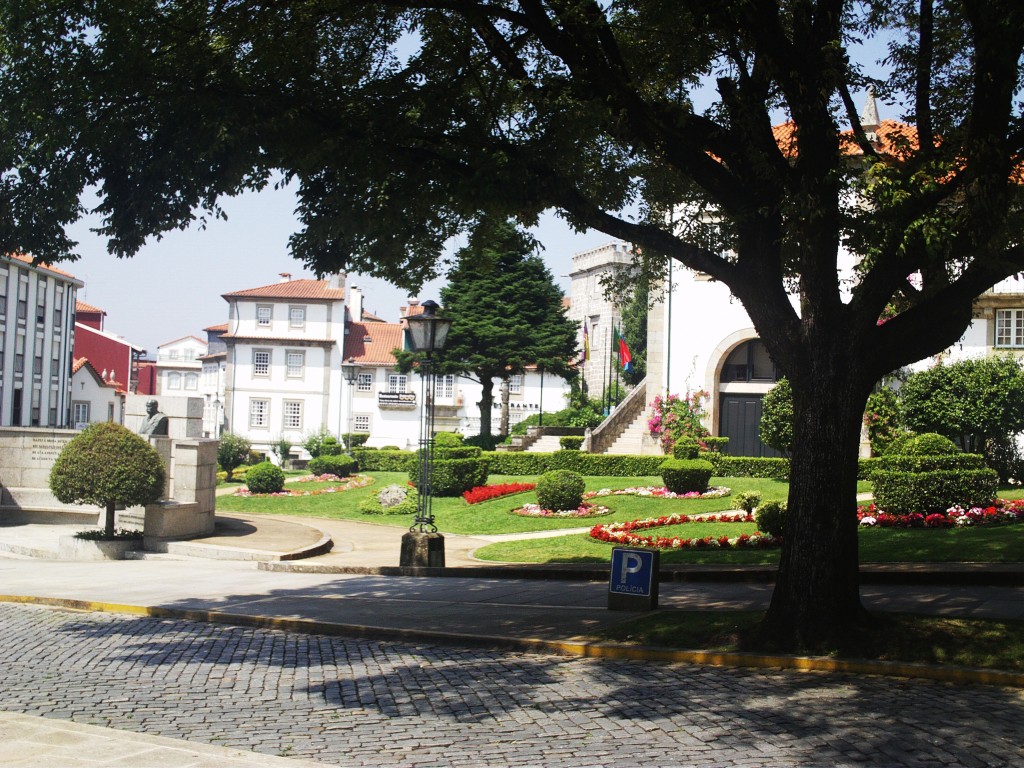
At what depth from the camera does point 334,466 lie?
1724 inches

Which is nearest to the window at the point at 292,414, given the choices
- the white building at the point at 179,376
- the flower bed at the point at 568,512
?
the white building at the point at 179,376

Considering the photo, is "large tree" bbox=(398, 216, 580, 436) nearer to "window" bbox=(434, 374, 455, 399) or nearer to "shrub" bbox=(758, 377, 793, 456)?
"window" bbox=(434, 374, 455, 399)

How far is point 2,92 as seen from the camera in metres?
10.5

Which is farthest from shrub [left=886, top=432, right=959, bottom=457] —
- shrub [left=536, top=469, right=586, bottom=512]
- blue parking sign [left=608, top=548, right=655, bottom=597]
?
blue parking sign [left=608, top=548, right=655, bottom=597]

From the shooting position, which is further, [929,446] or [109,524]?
[109,524]

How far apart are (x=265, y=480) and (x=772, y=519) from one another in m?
23.2

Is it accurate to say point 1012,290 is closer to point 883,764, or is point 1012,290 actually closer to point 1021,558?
point 1021,558

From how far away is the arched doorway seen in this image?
37938 millimetres

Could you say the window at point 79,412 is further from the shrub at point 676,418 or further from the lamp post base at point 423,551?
the lamp post base at point 423,551

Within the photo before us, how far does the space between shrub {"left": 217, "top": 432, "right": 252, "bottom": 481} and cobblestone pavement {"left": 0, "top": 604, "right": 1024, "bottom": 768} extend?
34.9 metres

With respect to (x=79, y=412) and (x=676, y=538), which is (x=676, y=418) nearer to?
(x=676, y=538)

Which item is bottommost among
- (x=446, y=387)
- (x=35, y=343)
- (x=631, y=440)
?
(x=631, y=440)

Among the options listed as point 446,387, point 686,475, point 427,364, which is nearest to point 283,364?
point 446,387

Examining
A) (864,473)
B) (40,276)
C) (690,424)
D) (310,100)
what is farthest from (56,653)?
(40,276)
